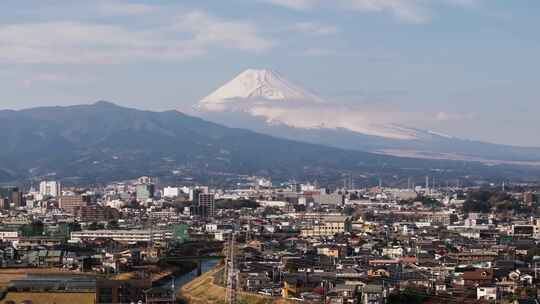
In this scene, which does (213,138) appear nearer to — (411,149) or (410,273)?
(411,149)

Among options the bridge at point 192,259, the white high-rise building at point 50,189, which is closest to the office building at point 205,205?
the white high-rise building at point 50,189

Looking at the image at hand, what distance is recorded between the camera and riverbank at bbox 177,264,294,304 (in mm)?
24203

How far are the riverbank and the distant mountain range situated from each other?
70.4 metres

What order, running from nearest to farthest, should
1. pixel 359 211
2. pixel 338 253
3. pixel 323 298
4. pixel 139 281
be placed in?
pixel 323 298 < pixel 139 281 < pixel 338 253 < pixel 359 211

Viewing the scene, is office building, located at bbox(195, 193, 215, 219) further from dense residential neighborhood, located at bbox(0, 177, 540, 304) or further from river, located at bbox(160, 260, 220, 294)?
river, located at bbox(160, 260, 220, 294)

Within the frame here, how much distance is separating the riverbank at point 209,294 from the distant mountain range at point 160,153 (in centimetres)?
7040

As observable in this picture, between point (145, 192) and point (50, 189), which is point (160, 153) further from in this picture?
point (145, 192)

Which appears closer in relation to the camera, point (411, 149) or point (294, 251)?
point (294, 251)

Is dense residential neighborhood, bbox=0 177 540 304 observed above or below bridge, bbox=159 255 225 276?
above

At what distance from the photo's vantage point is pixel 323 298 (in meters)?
23.6

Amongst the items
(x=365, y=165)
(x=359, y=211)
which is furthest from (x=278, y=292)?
(x=365, y=165)

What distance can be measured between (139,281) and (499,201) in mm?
36638

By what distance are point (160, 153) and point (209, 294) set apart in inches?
3872

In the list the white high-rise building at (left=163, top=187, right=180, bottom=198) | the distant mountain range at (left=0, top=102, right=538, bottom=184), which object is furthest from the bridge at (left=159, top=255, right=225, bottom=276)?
the distant mountain range at (left=0, top=102, right=538, bottom=184)
